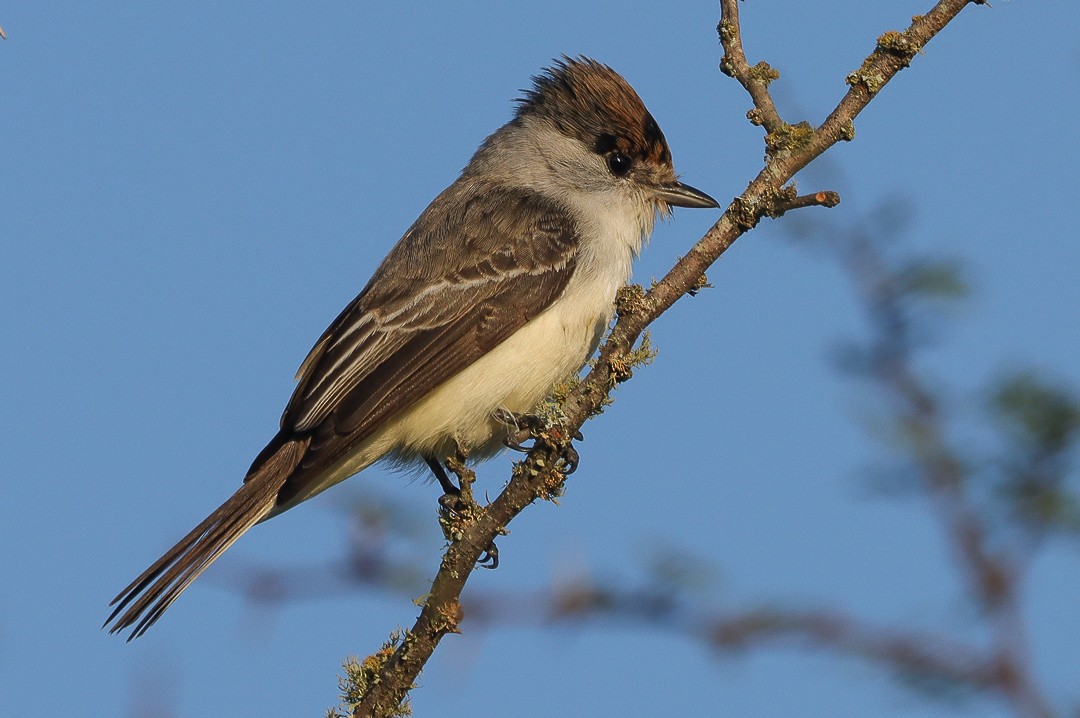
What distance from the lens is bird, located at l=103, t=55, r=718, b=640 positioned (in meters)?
5.44

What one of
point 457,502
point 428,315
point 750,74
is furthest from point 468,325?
point 750,74

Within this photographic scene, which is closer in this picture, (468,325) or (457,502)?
(457,502)

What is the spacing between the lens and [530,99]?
23.3 ft

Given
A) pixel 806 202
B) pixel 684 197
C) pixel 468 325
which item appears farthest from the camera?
pixel 684 197

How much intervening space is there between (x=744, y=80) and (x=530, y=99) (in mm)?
2995

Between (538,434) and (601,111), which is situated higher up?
(601,111)

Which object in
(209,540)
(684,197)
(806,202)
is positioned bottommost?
(209,540)

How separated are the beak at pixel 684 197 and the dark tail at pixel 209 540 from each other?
2304 millimetres

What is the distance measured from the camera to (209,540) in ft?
16.8

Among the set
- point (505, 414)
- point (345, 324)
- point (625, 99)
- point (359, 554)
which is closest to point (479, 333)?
point (505, 414)

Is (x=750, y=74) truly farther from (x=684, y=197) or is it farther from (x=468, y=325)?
(x=684, y=197)

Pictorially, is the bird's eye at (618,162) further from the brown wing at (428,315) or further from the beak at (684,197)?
the brown wing at (428,315)

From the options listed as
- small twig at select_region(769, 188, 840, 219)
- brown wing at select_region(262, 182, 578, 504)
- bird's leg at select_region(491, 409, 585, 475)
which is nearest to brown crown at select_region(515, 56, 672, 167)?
brown wing at select_region(262, 182, 578, 504)

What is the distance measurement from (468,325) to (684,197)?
1494 mm
